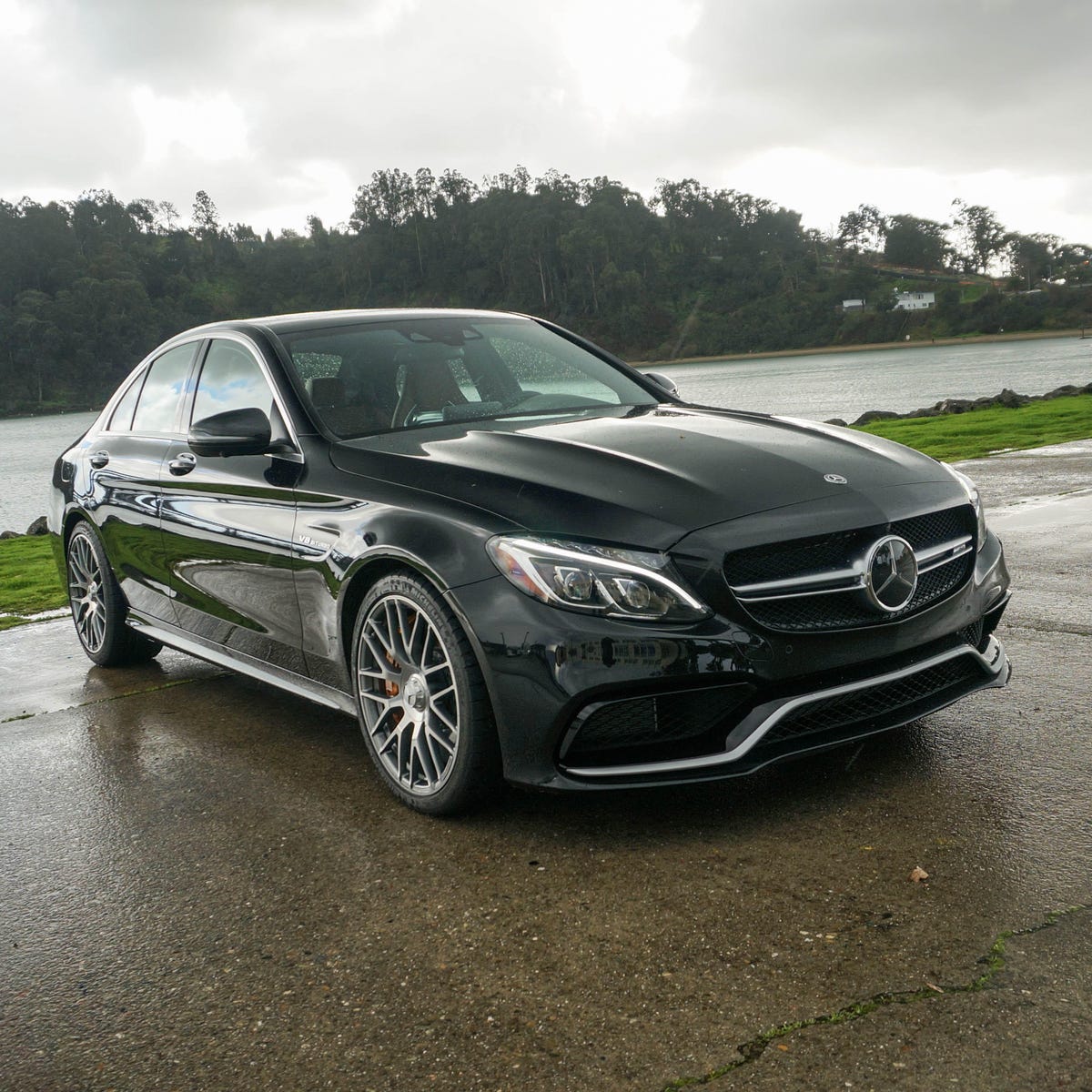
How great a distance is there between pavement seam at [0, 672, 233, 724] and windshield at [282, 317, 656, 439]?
6.41 feet

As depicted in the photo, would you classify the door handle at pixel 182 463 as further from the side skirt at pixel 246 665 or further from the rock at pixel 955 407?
the rock at pixel 955 407

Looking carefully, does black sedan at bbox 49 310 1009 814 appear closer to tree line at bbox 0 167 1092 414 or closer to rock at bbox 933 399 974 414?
rock at bbox 933 399 974 414

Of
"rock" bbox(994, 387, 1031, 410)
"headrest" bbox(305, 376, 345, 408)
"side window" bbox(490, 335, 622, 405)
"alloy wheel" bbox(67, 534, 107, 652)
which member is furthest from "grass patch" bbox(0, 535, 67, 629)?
"rock" bbox(994, 387, 1031, 410)

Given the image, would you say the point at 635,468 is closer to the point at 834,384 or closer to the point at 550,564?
the point at 550,564

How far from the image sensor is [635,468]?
11.7 ft

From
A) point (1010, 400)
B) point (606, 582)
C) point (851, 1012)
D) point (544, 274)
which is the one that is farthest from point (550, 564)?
point (544, 274)

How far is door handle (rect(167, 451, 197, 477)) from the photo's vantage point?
489 cm

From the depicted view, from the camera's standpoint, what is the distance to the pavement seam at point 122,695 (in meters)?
5.38

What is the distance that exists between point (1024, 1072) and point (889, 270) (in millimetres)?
153131

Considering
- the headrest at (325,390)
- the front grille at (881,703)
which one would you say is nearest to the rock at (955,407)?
the headrest at (325,390)

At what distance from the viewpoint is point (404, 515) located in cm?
362

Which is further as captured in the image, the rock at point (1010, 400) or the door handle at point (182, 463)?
the rock at point (1010, 400)

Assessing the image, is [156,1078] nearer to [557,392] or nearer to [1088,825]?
[1088,825]

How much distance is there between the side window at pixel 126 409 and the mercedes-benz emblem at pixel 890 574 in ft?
12.6
